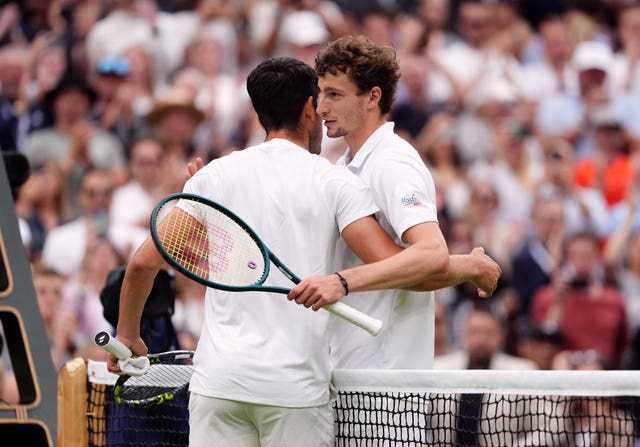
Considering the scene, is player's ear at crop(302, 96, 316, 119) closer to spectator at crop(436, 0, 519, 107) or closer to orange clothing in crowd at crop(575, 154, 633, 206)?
orange clothing in crowd at crop(575, 154, 633, 206)

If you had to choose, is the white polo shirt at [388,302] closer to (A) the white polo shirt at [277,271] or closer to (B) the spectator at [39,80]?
(A) the white polo shirt at [277,271]

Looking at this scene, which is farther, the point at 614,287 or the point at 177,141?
the point at 177,141

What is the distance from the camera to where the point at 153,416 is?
17.6 ft

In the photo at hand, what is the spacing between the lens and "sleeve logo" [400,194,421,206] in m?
4.49

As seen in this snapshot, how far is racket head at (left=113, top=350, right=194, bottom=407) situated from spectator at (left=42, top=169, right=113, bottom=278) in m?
5.13

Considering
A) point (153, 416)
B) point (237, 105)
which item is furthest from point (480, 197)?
point (153, 416)

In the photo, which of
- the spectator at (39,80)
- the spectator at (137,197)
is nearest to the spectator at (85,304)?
the spectator at (137,197)

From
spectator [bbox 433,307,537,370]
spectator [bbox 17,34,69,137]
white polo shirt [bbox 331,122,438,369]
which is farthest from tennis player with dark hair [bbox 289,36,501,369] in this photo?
spectator [bbox 17,34,69,137]

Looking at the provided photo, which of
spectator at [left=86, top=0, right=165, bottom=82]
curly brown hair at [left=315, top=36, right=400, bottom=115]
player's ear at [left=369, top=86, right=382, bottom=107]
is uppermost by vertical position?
spectator at [left=86, top=0, right=165, bottom=82]

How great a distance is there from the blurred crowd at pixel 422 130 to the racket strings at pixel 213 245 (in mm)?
4342

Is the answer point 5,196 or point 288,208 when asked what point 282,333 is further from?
point 5,196

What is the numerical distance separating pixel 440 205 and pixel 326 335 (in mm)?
6152

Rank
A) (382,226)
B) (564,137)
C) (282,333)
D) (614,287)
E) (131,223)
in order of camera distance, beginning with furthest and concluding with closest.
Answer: (564,137) < (131,223) < (614,287) < (382,226) < (282,333)

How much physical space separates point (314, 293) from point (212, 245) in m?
0.48
